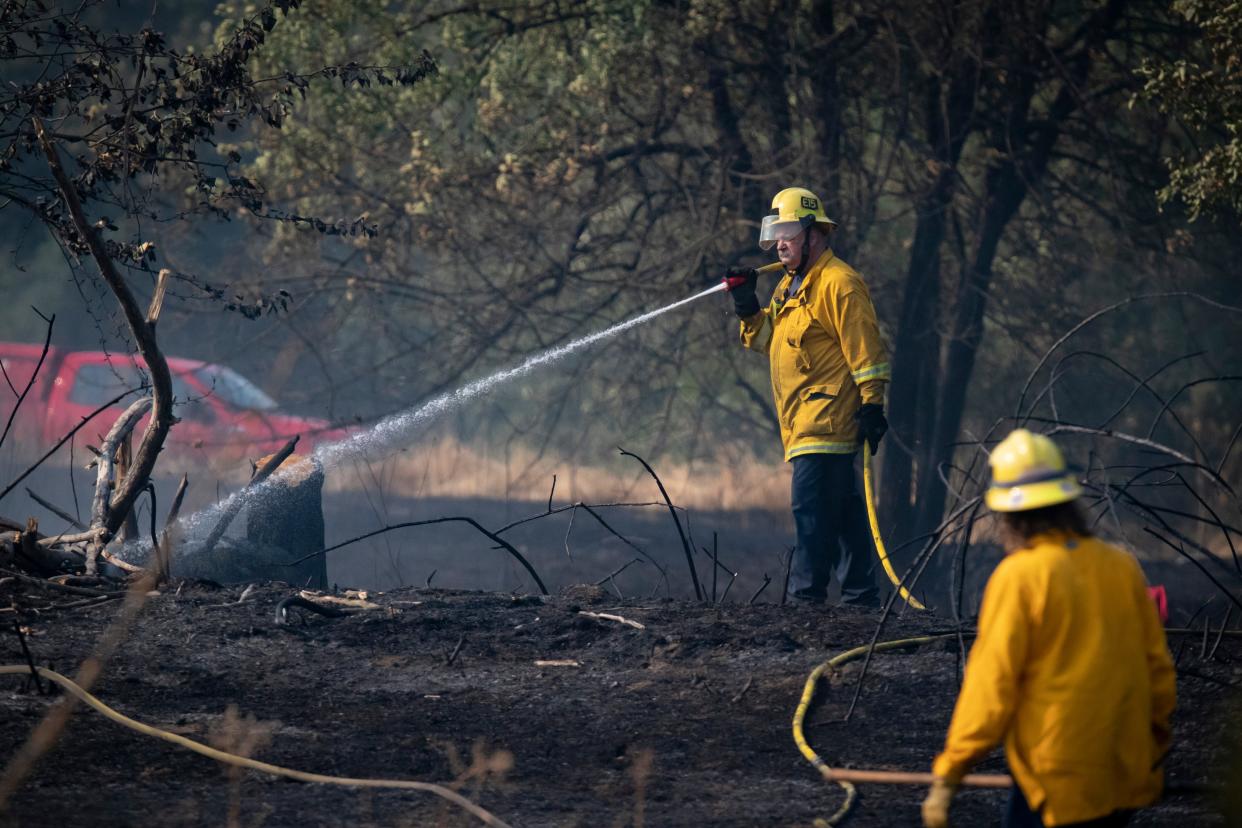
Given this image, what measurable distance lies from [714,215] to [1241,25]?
14.0 ft

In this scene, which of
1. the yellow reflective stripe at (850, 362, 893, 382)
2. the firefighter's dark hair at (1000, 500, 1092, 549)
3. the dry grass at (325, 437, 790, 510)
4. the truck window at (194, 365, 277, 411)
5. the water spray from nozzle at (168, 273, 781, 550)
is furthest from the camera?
the dry grass at (325, 437, 790, 510)

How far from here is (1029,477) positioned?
9.87 feet

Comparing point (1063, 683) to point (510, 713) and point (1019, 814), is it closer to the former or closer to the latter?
point (1019, 814)

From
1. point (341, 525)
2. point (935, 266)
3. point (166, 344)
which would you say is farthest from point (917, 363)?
point (166, 344)

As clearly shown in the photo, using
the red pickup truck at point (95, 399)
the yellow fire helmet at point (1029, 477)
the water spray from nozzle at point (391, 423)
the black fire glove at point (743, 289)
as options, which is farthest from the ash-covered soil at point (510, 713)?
the red pickup truck at point (95, 399)

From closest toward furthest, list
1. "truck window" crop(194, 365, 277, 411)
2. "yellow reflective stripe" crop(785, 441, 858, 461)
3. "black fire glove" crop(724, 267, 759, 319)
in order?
"yellow reflective stripe" crop(785, 441, 858, 461)
"black fire glove" crop(724, 267, 759, 319)
"truck window" crop(194, 365, 277, 411)

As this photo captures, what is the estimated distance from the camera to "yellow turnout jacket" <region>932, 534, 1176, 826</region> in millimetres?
2885

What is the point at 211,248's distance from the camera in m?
18.9

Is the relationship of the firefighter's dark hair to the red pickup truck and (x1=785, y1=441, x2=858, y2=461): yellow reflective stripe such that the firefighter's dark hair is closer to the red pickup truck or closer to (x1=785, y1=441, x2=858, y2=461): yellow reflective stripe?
(x1=785, y1=441, x2=858, y2=461): yellow reflective stripe

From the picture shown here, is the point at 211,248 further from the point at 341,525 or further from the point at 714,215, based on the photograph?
the point at 714,215

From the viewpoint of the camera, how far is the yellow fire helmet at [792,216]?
656cm

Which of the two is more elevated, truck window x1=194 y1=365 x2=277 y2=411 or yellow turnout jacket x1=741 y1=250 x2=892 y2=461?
truck window x1=194 y1=365 x2=277 y2=411

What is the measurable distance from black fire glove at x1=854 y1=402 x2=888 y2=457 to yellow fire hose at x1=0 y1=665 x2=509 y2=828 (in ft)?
9.96

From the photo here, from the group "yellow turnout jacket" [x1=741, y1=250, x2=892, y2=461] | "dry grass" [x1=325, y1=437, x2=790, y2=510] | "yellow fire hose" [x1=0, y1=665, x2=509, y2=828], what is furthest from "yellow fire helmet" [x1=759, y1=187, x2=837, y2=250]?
"dry grass" [x1=325, y1=437, x2=790, y2=510]
